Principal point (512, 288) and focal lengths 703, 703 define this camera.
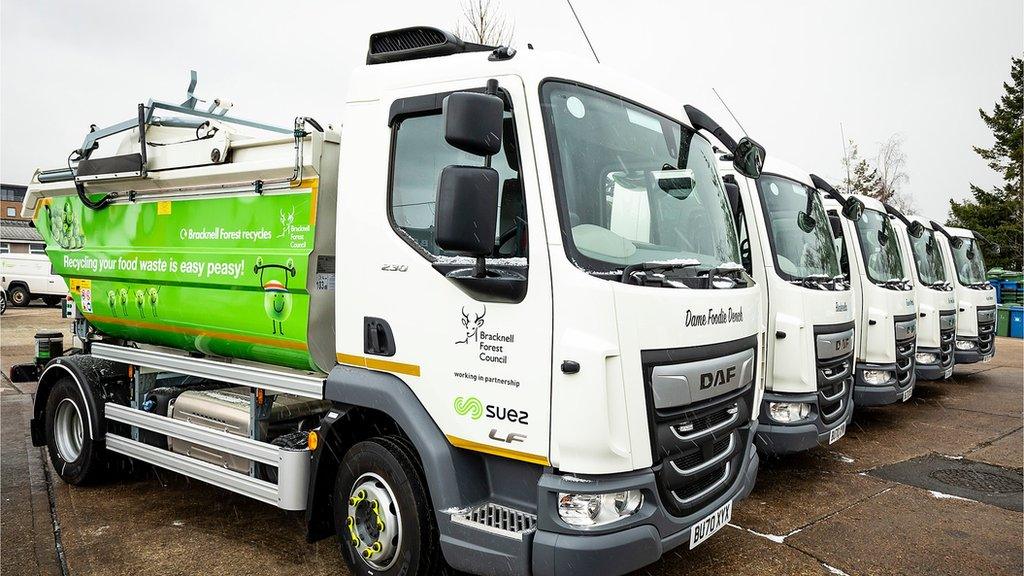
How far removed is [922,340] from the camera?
944 centimetres

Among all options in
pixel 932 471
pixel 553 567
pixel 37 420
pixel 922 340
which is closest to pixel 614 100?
pixel 553 567

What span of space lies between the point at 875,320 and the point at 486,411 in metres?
5.98

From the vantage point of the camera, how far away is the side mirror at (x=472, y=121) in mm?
2793

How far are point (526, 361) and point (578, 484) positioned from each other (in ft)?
1.82

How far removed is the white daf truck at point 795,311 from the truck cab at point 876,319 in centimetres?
126

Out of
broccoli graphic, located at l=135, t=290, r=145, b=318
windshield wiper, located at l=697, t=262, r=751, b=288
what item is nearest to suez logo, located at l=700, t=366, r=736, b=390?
windshield wiper, located at l=697, t=262, r=751, b=288

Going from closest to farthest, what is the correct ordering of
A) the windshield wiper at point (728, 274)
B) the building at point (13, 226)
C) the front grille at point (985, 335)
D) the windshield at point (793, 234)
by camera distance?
1. the windshield wiper at point (728, 274)
2. the windshield at point (793, 234)
3. the front grille at point (985, 335)
4. the building at point (13, 226)

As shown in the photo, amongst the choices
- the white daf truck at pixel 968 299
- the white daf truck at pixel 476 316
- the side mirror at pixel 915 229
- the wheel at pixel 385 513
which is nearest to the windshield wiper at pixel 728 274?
the white daf truck at pixel 476 316

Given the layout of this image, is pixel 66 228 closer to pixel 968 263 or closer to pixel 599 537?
pixel 599 537

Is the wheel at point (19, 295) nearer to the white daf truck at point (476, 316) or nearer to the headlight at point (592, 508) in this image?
the white daf truck at point (476, 316)

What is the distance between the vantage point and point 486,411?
3.17 metres

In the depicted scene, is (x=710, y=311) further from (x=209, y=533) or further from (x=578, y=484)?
(x=209, y=533)

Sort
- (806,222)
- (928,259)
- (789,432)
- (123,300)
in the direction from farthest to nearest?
(928,259) → (806,222) → (789,432) → (123,300)

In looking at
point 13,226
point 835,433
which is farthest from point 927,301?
point 13,226
